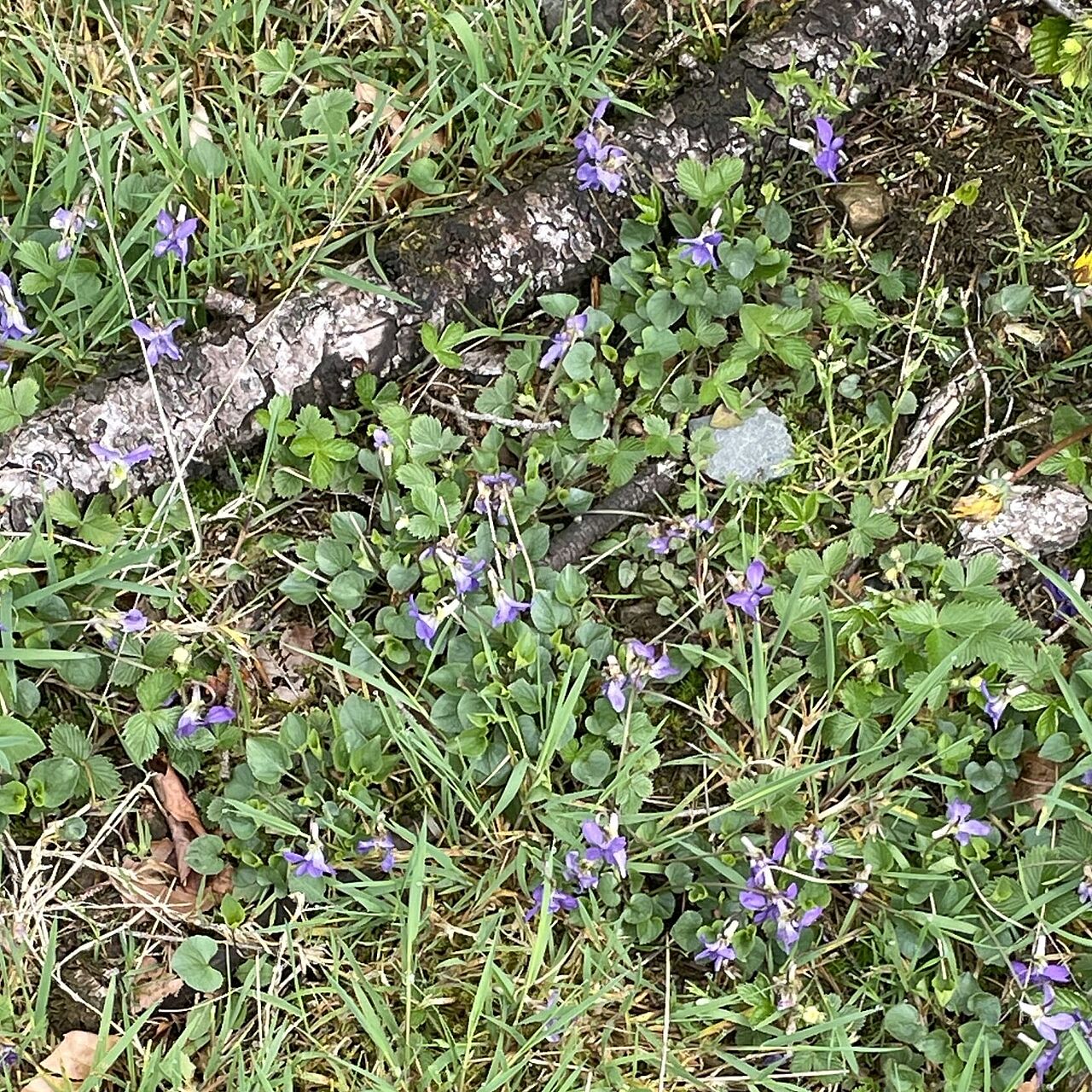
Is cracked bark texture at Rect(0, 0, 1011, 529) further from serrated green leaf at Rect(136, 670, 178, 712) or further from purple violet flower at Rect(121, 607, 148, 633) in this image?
serrated green leaf at Rect(136, 670, 178, 712)

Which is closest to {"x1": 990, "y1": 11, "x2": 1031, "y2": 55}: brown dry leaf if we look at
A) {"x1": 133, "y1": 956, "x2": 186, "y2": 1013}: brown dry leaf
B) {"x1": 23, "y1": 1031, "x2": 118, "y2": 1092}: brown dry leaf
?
{"x1": 133, "y1": 956, "x2": 186, "y2": 1013}: brown dry leaf

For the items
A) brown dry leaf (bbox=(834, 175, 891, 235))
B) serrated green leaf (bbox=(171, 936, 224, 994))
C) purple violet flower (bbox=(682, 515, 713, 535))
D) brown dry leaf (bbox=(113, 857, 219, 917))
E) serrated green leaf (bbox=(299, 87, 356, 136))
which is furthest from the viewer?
brown dry leaf (bbox=(834, 175, 891, 235))

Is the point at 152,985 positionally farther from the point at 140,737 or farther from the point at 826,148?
the point at 826,148

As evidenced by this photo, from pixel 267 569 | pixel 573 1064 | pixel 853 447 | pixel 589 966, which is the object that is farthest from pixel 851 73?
pixel 573 1064

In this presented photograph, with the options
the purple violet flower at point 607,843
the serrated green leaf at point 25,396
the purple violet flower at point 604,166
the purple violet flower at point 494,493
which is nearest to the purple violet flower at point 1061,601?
the purple violet flower at point 607,843

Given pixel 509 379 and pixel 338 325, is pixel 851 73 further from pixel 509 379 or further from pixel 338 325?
pixel 338 325

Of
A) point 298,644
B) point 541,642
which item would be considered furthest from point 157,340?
point 541,642
